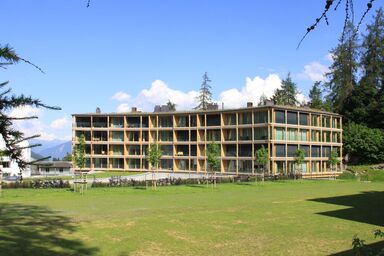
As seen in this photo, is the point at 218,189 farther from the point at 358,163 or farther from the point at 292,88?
the point at 292,88

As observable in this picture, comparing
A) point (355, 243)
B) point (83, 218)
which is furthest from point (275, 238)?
point (355, 243)

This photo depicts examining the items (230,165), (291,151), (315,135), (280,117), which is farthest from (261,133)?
(315,135)

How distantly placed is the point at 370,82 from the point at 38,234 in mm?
75144

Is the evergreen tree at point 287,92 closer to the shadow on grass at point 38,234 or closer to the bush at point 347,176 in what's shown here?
the bush at point 347,176

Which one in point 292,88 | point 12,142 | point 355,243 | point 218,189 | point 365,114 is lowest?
point 218,189

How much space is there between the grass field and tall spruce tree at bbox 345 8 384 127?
54857mm

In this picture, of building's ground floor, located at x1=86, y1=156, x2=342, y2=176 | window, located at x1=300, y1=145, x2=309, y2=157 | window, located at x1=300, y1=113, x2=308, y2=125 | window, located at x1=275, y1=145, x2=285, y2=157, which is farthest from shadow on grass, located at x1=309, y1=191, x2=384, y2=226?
window, located at x1=300, y1=113, x2=308, y2=125

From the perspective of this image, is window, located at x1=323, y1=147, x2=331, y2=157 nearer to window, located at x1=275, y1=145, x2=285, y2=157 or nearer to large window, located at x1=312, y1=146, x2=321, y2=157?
large window, located at x1=312, y1=146, x2=321, y2=157

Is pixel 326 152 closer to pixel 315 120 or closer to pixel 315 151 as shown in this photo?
pixel 315 151

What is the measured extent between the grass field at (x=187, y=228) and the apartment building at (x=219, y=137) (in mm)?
39047

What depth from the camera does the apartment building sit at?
66.4 meters

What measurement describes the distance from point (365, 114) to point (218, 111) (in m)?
26.4

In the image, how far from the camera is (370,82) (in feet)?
264

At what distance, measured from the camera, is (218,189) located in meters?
41.0
